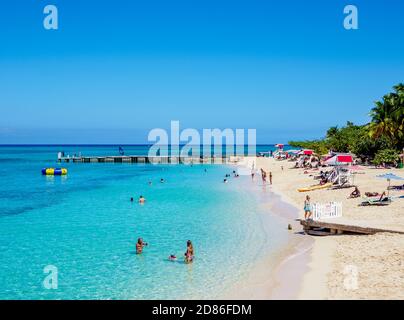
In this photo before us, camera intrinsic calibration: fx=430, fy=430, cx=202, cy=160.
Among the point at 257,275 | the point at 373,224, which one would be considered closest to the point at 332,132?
the point at 373,224

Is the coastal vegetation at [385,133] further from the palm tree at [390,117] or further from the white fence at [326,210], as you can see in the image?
the white fence at [326,210]

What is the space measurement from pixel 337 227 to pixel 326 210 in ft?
7.25

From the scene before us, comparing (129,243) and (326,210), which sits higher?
(326,210)

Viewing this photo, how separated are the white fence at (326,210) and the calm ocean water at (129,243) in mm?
2209

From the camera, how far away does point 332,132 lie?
84812 mm

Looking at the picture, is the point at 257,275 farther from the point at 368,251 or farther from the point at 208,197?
the point at 208,197

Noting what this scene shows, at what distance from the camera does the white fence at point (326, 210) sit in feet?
75.5

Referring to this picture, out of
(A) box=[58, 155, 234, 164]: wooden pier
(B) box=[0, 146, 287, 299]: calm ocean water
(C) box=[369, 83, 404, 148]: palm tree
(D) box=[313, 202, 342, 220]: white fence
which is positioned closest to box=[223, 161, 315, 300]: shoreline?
(B) box=[0, 146, 287, 299]: calm ocean water

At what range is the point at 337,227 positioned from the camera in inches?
848

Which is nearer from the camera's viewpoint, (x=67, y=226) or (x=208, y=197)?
(x=67, y=226)

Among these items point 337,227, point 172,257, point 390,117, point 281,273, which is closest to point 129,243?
point 172,257

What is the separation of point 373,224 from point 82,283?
13.7 m

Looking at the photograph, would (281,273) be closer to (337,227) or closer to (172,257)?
(172,257)
